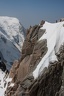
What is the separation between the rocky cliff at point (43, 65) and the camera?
50156 millimetres

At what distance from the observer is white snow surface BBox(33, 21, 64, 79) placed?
52.3 m

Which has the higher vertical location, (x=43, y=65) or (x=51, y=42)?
(x=51, y=42)

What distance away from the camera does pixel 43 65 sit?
5228cm

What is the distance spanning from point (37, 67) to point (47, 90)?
5113 millimetres

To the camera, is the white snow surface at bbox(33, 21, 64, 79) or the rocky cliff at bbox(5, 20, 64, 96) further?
the white snow surface at bbox(33, 21, 64, 79)

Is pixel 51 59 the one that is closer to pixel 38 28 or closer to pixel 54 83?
pixel 54 83

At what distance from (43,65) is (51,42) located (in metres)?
6.65

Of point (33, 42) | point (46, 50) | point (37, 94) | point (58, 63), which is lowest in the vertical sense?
point (37, 94)

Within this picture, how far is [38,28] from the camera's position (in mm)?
66938

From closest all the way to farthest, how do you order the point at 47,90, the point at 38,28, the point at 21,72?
the point at 47,90
the point at 21,72
the point at 38,28

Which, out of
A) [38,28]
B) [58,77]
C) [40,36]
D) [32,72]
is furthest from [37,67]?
[38,28]

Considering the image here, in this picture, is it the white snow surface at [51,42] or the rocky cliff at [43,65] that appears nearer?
the rocky cliff at [43,65]

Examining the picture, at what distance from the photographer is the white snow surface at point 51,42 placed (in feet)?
172

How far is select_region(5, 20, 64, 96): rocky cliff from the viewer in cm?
5016
